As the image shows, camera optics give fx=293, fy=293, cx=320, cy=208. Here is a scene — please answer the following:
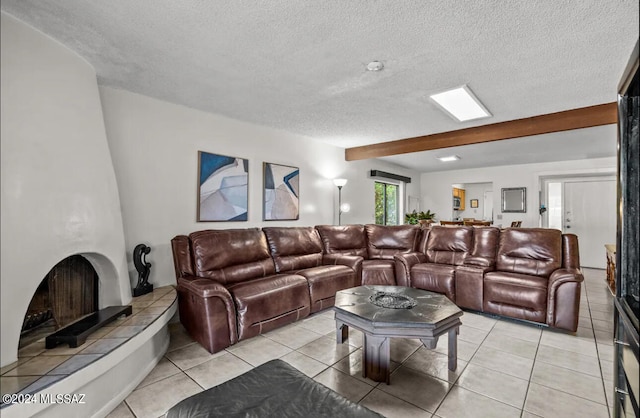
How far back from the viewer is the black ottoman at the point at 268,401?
44.6 inches

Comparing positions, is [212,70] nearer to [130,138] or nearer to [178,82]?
[178,82]

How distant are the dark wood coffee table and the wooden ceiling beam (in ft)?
8.51

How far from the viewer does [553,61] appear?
230 cm

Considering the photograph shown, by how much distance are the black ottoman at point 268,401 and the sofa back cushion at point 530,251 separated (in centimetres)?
323

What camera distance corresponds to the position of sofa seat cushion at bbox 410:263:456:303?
3.70 m

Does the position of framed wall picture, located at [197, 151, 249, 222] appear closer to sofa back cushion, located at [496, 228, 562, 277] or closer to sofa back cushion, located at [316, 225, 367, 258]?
sofa back cushion, located at [316, 225, 367, 258]

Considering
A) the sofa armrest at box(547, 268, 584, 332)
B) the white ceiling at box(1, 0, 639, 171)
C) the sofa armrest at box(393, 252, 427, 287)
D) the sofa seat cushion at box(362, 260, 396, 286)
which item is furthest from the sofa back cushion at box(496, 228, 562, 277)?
the white ceiling at box(1, 0, 639, 171)

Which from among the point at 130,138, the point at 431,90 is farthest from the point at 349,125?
the point at 130,138

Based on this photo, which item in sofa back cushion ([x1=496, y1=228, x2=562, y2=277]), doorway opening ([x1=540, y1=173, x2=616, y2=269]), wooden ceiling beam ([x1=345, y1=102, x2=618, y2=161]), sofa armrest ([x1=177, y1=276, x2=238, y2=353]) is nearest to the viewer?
sofa armrest ([x1=177, y1=276, x2=238, y2=353])

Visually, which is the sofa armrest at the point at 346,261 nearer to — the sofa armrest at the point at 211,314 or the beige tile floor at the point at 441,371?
the beige tile floor at the point at 441,371

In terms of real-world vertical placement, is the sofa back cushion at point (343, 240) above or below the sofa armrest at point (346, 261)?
above

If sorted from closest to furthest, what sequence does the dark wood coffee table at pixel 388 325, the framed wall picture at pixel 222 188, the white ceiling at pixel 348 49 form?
the white ceiling at pixel 348 49
the dark wood coffee table at pixel 388 325
the framed wall picture at pixel 222 188

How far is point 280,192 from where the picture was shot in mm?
4387

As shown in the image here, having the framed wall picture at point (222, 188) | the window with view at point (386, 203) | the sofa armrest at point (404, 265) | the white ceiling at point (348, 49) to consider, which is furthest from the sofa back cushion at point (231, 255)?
the window with view at point (386, 203)
